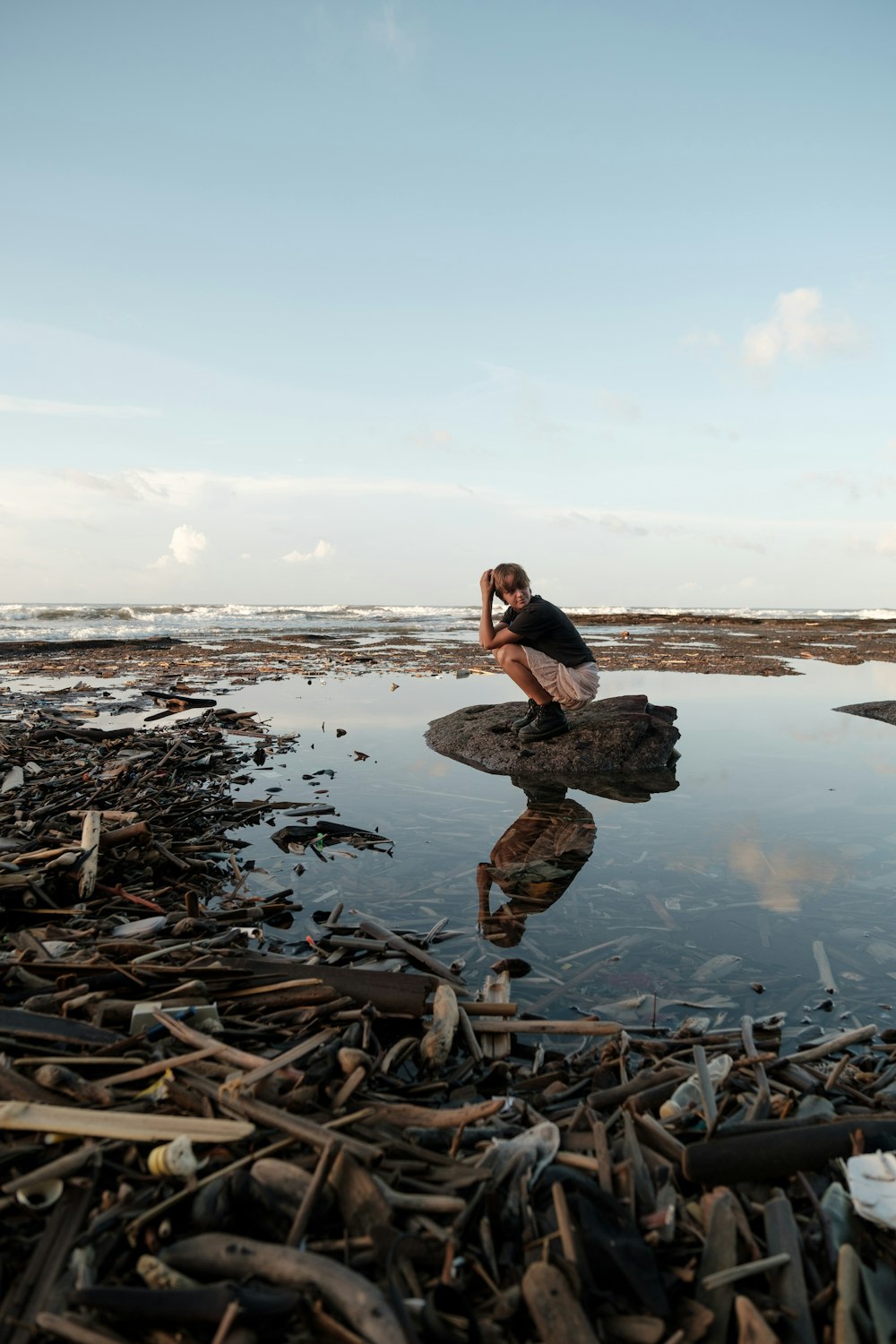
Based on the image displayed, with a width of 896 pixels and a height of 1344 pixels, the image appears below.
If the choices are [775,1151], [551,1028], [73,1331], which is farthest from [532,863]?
[73,1331]

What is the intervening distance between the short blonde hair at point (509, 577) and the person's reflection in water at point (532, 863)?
289 centimetres

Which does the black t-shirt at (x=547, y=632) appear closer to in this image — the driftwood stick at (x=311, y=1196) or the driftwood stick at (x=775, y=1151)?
the driftwood stick at (x=775, y=1151)

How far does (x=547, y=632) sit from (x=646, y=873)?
4.50 meters

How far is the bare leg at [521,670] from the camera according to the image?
30.5 feet

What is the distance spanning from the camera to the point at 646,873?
17.2 feet

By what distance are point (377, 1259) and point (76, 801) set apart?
15.7 ft

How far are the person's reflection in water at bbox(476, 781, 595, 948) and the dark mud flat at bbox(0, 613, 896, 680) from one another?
11.0 meters

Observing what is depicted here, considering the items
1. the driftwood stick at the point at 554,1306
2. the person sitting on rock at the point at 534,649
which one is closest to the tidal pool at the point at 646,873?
the person sitting on rock at the point at 534,649

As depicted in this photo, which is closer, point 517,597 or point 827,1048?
point 827,1048

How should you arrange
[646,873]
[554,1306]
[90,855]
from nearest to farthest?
[554,1306], [90,855], [646,873]

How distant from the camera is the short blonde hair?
9188 mm

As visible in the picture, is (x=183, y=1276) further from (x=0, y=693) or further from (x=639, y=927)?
(x=0, y=693)

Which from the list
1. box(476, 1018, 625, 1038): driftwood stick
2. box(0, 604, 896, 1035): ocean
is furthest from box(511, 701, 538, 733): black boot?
box(476, 1018, 625, 1038): driftwood stick

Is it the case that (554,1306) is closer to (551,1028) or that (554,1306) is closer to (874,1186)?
(874,1186)
